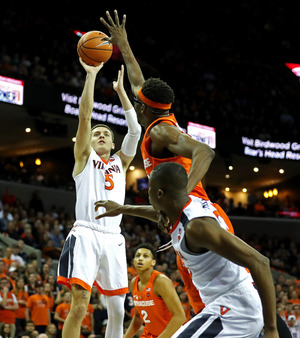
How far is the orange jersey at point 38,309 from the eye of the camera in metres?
10.1

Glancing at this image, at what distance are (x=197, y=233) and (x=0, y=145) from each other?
67.3ft

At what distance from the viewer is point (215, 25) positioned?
95.0 feet

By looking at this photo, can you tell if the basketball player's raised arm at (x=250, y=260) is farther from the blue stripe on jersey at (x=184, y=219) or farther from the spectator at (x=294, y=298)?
the spectator at (x=294, y=298)

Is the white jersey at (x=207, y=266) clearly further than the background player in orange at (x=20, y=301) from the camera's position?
No

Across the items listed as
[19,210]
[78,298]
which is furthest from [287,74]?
[78,298]

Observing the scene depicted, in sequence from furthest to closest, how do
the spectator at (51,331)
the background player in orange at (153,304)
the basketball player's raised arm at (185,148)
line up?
1. the spectator at (51,331)
2. the background player in orange at (153,304)
3. the basketball player's raised arm at (185,148)

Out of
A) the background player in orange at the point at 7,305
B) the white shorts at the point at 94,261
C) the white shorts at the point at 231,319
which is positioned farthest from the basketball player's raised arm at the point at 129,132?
the background player in orange at the point at 7,305

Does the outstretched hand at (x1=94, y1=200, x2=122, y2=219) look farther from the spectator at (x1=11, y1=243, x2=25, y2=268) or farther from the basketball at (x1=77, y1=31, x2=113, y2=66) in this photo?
the spectator at (x1=11, y1=243, x2=25, y2=268)

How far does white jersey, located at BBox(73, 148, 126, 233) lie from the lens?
559 centimetres

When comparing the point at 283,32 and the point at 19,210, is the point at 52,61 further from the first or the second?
the point at 283,32

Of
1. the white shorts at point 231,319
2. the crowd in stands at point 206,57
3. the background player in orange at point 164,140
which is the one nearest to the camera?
the white shorts at point 231,319

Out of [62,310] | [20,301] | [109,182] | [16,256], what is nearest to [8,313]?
[20,301]

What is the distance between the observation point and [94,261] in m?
5.44

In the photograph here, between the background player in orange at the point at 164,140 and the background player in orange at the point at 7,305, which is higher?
the background player in orange at the point at 164,140
